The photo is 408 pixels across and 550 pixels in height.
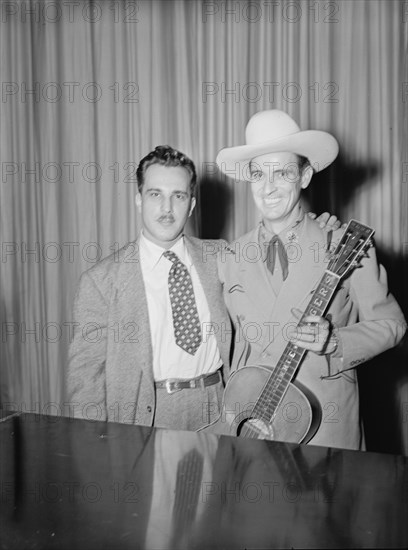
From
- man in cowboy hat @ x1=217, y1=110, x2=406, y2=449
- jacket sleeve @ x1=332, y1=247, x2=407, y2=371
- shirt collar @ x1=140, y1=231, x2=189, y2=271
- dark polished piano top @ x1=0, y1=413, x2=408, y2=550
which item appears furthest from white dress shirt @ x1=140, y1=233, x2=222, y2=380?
dark polished piano top @ x1=0, y1=413, x2=408, y2=550

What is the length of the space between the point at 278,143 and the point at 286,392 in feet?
2.45

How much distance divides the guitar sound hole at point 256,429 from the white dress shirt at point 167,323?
0.89 feet

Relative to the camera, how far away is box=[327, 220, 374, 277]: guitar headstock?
182 cm

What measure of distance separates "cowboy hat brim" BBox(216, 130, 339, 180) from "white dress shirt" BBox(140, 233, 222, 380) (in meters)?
0.31

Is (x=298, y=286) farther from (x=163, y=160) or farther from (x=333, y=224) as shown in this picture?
(x=163, y=160)

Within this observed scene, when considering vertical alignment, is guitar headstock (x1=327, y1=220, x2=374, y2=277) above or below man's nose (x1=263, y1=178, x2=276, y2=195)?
below

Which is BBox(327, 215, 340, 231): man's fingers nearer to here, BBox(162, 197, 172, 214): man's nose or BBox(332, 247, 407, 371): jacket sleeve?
BBox(332, 247, 407, 371): jacket sleeve

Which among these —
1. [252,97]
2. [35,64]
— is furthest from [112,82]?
[252,97]

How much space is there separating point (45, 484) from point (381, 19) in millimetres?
2395

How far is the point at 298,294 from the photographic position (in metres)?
1.94

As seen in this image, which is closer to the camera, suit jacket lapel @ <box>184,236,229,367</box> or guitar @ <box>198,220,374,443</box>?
guitar @ <box>198,220,374,443</box>

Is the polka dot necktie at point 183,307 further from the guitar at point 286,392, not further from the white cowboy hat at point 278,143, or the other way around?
the white cowboy hat at point 278,143

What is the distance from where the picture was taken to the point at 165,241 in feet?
7.00

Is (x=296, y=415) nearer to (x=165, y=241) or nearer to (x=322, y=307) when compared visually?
(x=322, y=307)
